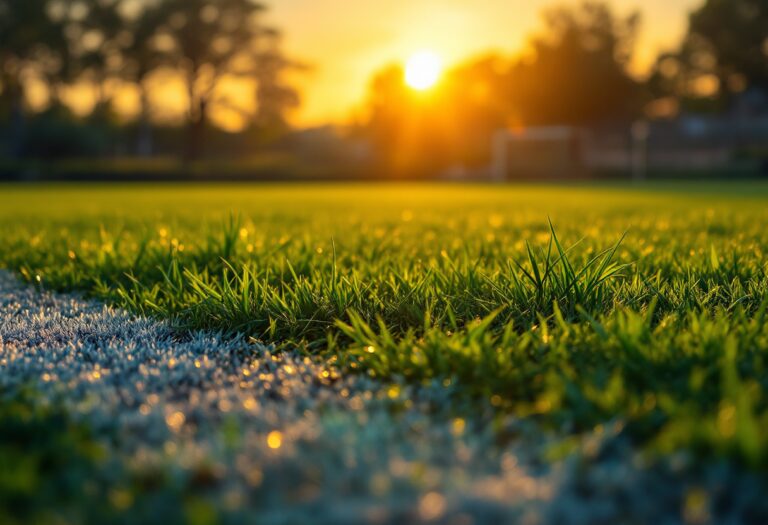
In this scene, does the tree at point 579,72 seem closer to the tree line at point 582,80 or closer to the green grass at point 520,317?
the tree line at point 582,80

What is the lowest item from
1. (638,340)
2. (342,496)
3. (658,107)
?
(342,496)

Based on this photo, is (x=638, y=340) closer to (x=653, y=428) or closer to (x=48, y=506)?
(x=653, y=428)

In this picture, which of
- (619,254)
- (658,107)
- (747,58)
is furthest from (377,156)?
(619,254)

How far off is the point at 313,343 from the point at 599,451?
108 cm

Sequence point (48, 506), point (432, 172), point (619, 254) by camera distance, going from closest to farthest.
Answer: point (48, 506) < point (619, 254) < point (432, 172)

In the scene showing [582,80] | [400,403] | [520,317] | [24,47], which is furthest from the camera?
[582,80]

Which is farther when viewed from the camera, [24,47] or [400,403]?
[24,47]

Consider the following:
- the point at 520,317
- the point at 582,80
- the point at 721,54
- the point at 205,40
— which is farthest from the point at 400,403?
the point at 721,54

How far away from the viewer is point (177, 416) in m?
1.57

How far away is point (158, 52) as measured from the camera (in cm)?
4247

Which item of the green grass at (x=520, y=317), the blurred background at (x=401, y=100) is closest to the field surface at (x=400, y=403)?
the green grass at (x=520, y=317)

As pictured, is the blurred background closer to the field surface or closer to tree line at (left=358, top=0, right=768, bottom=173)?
tree line at (left=358, top=0, right=768, bottom=173)

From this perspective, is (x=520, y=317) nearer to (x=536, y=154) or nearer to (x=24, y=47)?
(x=536, y=154)

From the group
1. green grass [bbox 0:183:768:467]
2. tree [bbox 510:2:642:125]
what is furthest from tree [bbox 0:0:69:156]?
green grass [bbox 0:183:768:467]
